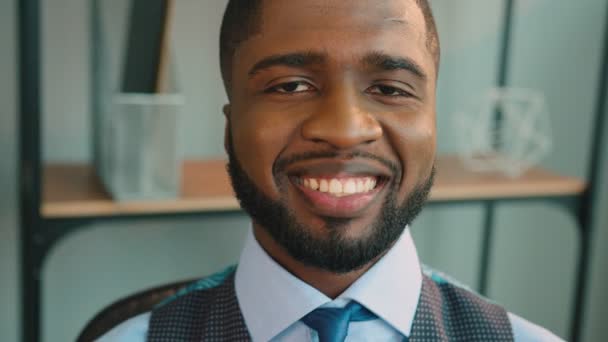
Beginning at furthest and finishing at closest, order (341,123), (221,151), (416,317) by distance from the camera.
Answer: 1. (221,151)
2. (416,317)
3. (341,123)

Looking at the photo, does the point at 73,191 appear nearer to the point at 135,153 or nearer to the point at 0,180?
the point at 135,153

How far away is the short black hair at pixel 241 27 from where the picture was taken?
58 centimetres

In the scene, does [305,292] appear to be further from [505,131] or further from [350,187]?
[505,131]

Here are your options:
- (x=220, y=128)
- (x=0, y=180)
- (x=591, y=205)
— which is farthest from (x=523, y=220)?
(x=0, y=180)

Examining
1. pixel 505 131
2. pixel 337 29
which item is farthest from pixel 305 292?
pixel 505 131

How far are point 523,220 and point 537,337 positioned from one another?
107 centimetres

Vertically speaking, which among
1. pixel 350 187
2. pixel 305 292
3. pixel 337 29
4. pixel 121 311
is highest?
pixel 337 29

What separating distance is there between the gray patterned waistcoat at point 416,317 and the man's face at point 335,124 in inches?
4.6

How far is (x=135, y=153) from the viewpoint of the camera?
109 centimetres

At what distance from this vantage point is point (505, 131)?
153 cm

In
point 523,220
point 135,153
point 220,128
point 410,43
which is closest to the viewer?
point 410,43

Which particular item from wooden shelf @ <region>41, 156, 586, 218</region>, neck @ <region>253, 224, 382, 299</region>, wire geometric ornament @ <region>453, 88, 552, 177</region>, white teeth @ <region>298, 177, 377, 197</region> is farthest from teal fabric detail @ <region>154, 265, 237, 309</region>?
wire geometric ornament @ <region>453, 88, 552, 177</region>

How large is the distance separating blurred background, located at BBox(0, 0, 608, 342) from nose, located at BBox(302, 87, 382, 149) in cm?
66

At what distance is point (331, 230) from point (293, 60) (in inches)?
5.2
